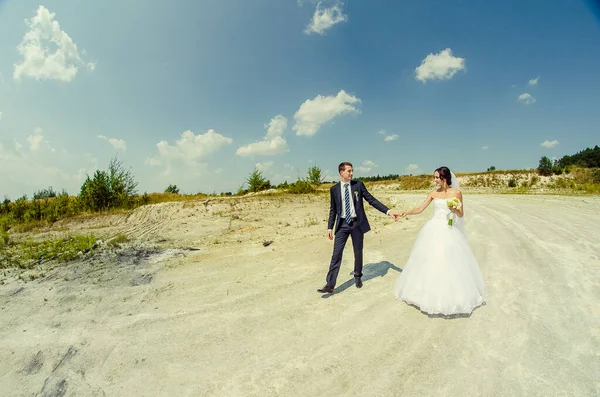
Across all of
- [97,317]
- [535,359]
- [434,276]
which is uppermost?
[434,276]

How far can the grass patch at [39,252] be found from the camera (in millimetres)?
8875

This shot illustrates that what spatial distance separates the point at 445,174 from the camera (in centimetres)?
552

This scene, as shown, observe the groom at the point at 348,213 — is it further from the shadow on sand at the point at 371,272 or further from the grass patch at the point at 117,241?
the grass patch at the point at 117,241

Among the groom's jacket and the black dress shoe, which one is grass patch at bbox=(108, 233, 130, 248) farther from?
the groom's jacket

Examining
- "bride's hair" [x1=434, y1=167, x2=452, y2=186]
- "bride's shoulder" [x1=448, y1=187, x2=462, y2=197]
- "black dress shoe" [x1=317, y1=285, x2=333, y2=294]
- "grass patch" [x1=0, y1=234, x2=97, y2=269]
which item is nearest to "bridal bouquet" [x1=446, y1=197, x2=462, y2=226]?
"bride's shoulder" [x1=448, y1=187, x2=462, y2=197]

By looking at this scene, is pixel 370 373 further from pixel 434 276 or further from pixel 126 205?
pixel 126 205

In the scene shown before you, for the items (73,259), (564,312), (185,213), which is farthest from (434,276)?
(185,213)

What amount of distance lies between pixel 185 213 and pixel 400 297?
17476 mm

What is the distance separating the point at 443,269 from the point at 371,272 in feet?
7.54

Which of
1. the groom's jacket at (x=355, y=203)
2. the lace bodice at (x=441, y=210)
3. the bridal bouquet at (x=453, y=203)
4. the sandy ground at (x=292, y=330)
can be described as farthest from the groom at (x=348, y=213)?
the bridal bouquet at (x=453, y=203)

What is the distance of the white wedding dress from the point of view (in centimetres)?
464

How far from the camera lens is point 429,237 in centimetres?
532

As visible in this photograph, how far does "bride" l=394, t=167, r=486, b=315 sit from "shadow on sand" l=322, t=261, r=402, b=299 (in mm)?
1159

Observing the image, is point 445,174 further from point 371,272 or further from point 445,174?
point 371,272
